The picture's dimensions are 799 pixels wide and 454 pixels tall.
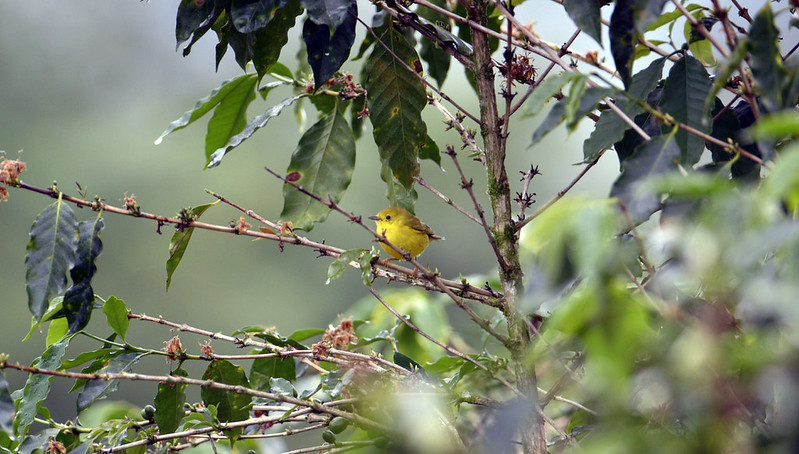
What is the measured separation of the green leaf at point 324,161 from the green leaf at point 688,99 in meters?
0.57

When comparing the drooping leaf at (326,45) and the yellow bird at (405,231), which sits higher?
the yellow bird at (405,231)

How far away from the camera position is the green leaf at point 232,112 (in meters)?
1.45

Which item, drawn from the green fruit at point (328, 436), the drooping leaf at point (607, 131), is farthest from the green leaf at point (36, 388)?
the drooping leaf at point (607, 131)

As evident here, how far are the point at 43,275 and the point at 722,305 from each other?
87cm

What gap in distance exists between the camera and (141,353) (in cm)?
115

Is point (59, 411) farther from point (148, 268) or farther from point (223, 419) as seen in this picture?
point (223, 419)

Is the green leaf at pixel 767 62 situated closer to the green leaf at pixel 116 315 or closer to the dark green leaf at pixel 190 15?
the dark green leaf at pixel 190 15

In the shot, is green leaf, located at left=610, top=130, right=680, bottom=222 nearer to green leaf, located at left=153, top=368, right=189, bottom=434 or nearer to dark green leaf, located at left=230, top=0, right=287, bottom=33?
dark green leaf, located at left=230, top=0, right=287, bottom=33

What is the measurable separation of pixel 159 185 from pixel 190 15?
780cm

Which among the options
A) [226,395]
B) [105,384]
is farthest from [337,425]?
[105,384]

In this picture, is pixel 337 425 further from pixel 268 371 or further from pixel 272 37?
A: pixel 272 37

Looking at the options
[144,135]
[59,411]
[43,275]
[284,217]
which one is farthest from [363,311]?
[144,135]

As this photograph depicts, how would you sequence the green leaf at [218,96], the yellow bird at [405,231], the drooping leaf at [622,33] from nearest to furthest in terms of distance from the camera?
1. the drooping leaf at [622,33]
2. the green leaf at [218,96]
3. the yellow bird at [405,231]

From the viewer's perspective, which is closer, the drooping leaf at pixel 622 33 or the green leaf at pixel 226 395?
the drooping leaf at pixel 622 33
